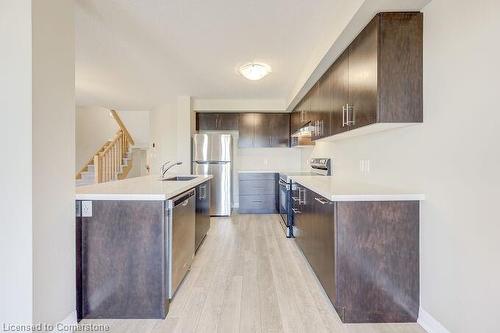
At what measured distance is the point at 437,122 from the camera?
5.82 feet

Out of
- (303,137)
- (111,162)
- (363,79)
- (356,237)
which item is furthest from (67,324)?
(111,162)

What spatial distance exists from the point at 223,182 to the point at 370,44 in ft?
12.8

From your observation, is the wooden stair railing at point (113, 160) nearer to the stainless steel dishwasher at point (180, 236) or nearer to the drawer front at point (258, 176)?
the drawer front at point (258, 176)

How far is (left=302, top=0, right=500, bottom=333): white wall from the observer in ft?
4.55

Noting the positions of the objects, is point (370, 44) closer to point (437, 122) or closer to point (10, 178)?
point (437, 122)

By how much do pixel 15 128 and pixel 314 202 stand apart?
2191mm

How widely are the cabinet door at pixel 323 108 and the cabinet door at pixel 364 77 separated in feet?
2.20

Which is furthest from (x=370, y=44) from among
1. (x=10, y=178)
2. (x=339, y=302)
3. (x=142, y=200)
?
(x=10, y=178)

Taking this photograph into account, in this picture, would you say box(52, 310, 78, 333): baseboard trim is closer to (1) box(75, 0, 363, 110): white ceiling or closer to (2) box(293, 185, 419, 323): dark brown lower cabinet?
(2) box(293, 185, 419, 323): dark brown lower cabinet

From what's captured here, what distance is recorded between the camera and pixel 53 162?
5.32ft

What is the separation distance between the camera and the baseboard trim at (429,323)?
67.9 inches

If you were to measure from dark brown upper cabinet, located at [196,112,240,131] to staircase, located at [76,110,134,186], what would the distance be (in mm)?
2992

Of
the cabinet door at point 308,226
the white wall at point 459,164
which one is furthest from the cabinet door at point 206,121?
the white wall at point 459,164

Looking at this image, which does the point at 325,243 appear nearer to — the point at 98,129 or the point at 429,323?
the point at 429,323
